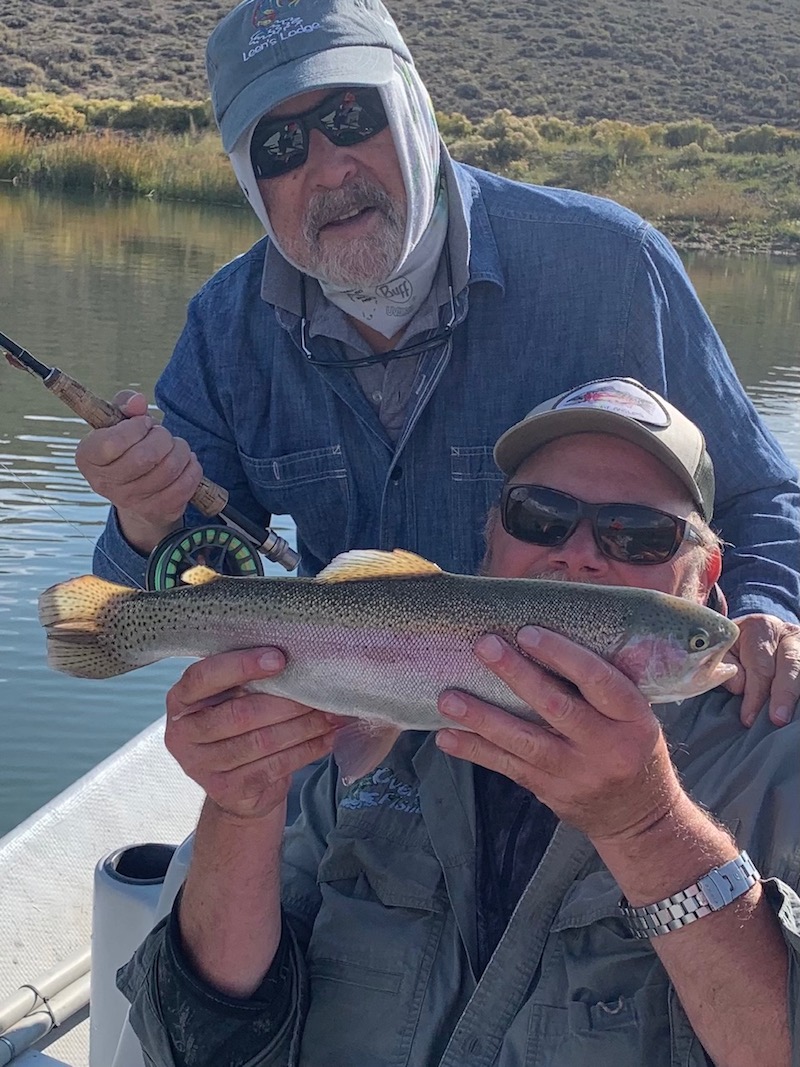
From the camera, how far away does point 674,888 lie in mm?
2371

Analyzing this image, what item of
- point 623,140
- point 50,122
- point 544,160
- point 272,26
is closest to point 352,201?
point 272,26

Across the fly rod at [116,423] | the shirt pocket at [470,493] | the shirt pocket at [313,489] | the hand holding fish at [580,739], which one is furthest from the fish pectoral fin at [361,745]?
the shirt pocket at [313,489]

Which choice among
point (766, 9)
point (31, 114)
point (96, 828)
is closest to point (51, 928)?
point (96, 828)

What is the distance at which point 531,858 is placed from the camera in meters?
2.84

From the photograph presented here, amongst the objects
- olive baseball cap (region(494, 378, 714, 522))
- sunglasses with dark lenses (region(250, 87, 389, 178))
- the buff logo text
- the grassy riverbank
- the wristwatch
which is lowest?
the grassy riverbank

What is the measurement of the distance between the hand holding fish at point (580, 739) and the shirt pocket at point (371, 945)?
54 centimetres

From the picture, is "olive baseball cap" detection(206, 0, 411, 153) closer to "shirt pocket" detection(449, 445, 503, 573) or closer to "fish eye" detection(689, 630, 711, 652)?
"shirt pocket" detection(449, 445, 503, 573)

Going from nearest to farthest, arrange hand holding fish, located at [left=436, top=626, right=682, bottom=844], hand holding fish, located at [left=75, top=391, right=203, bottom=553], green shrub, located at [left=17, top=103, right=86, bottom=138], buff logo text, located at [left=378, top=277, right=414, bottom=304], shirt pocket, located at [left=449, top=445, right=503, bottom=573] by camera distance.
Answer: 1. hand holding fish, located at [left=436, top=626, right=682, bottom=844]
2. hand holding fish, located at [left=75, top=391, right=203, bottom=553]
3. buff logo text, located at [left=378, top=277, right=414, bottom=304]
4. shirt pocket, located at [left=449, top=445, right=503, bottom=573]
5. green shrub, located at [left=17, top=103, right=86, bottom=138]

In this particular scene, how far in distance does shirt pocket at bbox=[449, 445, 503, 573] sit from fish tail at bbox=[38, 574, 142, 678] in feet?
4.30

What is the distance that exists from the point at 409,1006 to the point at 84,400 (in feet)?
5.94

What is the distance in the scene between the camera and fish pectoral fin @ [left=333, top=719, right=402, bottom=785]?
2666 mm

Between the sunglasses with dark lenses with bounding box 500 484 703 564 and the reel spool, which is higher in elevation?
the sunglasses with dark lenses with bounding box 500 484 703 564

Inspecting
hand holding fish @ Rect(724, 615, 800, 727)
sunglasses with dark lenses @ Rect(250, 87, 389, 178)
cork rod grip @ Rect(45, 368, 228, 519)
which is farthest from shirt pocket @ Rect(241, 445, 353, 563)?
hand holding fish @ Rect(724, 615, 800, 727)

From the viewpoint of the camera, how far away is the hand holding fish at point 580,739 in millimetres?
2299
